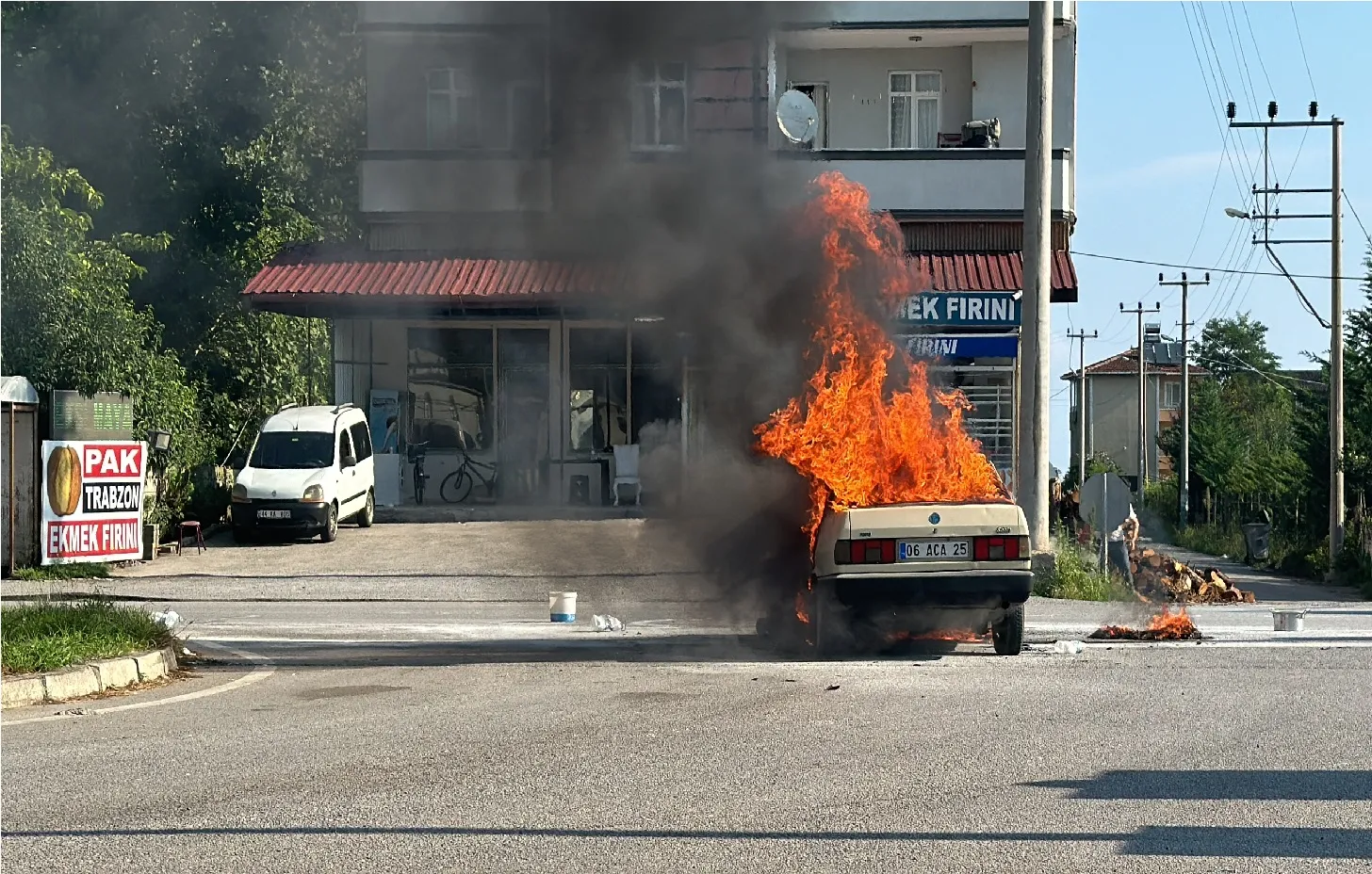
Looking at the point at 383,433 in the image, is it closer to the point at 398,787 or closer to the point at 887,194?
the point at 887,194

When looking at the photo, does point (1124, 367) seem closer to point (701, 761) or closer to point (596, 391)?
point (596, 391)

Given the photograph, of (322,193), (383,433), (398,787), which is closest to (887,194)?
(383,433)

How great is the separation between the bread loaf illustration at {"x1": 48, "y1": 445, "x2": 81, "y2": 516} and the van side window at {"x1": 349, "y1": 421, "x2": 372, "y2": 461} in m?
5.06

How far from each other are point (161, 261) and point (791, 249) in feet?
84.1

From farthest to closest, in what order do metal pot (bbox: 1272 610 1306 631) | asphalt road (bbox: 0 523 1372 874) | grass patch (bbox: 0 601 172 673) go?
metal pot (bbox: 1272 610 1306 631) → grass patch (bbox: 0 601 172 673) → asphalt road (bbox: 0 523 1372 874)

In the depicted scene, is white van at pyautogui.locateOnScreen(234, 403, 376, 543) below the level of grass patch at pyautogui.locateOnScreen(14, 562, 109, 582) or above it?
above

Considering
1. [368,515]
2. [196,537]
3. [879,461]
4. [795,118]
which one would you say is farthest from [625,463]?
[879,461]

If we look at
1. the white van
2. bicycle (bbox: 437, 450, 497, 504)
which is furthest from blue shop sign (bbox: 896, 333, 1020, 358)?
the white van

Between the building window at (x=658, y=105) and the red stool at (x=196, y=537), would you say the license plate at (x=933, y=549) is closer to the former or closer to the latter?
the building window at (x=658, y=105)

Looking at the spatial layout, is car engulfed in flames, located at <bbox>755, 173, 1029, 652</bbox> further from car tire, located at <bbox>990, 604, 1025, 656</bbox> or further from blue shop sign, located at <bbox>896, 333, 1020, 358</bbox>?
blue shop sign, located at <bbox>896, 333, 1020, 358</bbox>

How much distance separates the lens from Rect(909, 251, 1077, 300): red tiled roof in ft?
76.7

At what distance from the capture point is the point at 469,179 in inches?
536

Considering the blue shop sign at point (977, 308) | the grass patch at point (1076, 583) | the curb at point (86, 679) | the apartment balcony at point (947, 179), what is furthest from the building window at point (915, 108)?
the curb at point (86, 679)

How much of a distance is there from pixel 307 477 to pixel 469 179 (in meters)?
9.31
